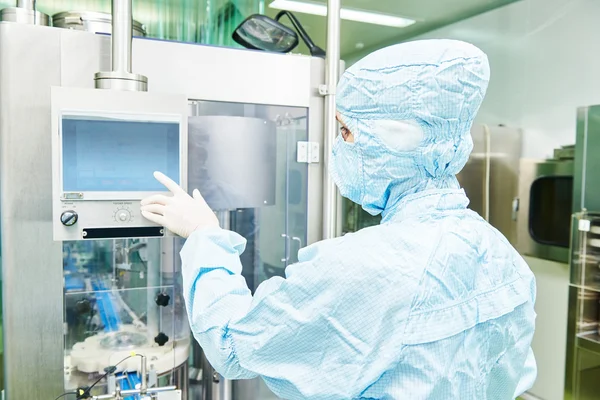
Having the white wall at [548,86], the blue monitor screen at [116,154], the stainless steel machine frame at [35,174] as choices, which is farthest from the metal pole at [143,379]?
the white wall at [548,86]

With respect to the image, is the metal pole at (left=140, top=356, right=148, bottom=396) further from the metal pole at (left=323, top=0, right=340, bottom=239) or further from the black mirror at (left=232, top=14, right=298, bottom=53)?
the black mirror at (left=232, top=14, right=298, bottom=53)

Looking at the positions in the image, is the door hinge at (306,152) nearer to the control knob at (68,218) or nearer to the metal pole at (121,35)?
the metal pole at (121,35)

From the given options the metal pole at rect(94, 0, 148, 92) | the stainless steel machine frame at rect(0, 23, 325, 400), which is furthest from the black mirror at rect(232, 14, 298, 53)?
the metal pole at rect(94, 0, 148, 92)

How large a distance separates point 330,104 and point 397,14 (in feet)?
7.65

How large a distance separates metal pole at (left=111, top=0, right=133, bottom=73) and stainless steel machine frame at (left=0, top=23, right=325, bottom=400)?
0.34 ft

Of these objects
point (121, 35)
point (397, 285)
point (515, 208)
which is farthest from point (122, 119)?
point (515, 208)

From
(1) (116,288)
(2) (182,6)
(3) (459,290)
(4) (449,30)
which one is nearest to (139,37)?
(2) (182,6)

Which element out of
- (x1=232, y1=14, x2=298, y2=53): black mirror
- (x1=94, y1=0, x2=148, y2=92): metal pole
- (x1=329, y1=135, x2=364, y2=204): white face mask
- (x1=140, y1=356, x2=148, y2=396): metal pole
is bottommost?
(x1=140, y1=356, x2=148, y2=396): metal pole

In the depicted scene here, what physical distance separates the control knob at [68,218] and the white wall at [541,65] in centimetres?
279

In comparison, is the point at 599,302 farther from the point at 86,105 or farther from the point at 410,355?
the point at 86,105

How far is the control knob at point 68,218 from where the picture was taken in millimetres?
1213

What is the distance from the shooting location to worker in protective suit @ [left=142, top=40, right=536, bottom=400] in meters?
0.77

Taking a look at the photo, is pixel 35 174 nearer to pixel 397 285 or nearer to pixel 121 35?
pixel 121 35

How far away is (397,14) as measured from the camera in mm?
3619
